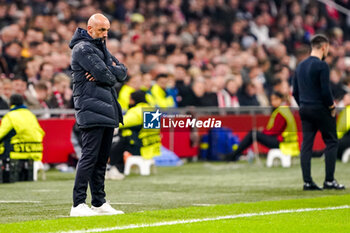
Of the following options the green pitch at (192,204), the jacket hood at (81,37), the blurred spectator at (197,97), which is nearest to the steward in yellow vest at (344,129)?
the blurred spectator at (197,97)

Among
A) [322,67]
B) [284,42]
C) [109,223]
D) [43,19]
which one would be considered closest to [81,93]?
[109,223]

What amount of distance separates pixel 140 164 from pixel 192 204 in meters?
6.19

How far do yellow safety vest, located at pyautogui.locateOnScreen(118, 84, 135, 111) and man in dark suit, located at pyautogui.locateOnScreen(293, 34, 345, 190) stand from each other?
575cm

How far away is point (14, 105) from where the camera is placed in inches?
643

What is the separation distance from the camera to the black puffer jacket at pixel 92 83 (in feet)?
33.7

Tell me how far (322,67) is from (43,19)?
9.44 meters

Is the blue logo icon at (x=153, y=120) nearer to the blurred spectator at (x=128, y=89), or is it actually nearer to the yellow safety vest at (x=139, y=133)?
the yellow safety vest at (x=139, y=133)

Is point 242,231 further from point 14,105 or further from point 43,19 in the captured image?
point 43,19

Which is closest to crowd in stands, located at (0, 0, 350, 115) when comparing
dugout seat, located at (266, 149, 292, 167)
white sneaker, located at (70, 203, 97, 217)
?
dugout seat, located at (266, 149, 292, 167)

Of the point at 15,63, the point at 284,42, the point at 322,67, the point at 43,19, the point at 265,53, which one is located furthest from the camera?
the point at 284,42

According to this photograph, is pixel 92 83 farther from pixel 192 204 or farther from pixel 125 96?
pixel 125 96

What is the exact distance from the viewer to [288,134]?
20.6m

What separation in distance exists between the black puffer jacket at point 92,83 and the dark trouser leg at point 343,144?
1226 centimetres

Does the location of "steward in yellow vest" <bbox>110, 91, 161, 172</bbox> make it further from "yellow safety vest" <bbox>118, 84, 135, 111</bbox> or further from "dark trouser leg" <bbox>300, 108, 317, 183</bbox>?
"dark trouser leg" <bbox>300, 108, 317, 183</bbox>
